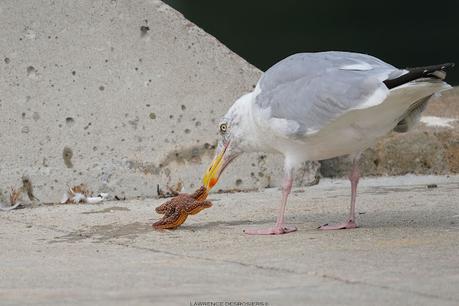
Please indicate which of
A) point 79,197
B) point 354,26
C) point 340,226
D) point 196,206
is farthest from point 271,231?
point 354,26

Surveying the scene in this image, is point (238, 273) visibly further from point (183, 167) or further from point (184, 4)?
point (184, 4)

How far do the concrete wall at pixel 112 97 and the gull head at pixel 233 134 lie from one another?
1428 millimetres

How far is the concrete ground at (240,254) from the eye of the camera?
12.7ft

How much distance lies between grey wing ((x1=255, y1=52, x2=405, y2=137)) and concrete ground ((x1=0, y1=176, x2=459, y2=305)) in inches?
26.6

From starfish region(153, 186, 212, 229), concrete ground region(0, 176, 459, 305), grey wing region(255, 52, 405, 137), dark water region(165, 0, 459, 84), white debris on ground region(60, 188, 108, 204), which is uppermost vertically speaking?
dark water region(165, 0, 459, 84)

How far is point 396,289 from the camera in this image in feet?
12.6

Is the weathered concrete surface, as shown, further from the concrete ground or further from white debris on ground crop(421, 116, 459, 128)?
the concrete ground

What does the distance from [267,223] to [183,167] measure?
1.75m

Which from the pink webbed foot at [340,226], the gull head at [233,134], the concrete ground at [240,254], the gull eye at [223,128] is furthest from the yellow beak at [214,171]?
the pink webbed foot at [340,226]

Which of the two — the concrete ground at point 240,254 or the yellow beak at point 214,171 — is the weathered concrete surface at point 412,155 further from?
the yellow beak at point 214,171

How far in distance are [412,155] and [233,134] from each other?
8.28 ft

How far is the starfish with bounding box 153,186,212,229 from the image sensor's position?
5.91 m

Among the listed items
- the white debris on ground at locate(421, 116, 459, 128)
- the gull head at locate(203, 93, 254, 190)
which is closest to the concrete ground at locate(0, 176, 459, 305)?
the gull head at locate(203, 93, 254, 190)

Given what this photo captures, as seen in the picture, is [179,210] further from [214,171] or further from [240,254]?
[240,254]
